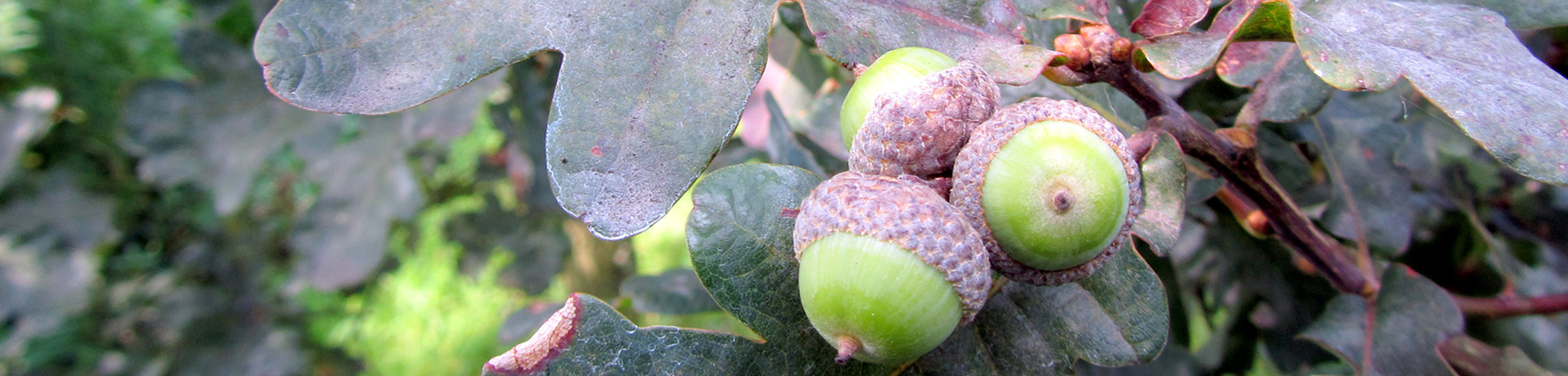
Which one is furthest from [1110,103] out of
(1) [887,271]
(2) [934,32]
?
(1) [887,271]

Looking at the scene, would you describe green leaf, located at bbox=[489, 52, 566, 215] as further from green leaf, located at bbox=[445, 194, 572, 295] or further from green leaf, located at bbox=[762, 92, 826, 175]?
green leaf, located at bbox=[762, 92, 826, 175]

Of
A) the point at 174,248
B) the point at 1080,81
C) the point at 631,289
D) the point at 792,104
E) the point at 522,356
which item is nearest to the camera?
the point at 522,356

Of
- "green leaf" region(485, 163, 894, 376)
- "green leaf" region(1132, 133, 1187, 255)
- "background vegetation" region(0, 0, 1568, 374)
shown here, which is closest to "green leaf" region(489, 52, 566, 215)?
"background vegetation" region(0, 0, 1568, 374)

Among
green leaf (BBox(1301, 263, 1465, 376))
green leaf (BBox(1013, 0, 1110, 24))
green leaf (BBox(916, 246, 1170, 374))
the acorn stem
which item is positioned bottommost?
green leaf (BBox(1301, 263, 1465, 376))

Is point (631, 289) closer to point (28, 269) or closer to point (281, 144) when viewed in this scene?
point (281, 144)

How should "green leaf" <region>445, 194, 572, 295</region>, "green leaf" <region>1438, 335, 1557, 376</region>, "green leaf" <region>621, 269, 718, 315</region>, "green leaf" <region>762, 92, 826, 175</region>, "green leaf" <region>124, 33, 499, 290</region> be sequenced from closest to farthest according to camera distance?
"green leaf" <region>1438, 335, 1557, 376</region> → "green leaf" <region>762, 92, 826, 175</region> → "green leaf" <region>621, 269, 718, 315</region> → "green leaf" <region>124, 33, 499, 290</region> → "green leaf" <region>445, 194, 572, 295</region>

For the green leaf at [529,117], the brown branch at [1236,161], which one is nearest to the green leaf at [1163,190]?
the brown branch at [1236,161]

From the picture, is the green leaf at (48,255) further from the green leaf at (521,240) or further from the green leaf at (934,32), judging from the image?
the green leaf at (934,32)

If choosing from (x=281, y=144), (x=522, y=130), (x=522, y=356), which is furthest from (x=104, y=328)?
(x=522, y=356)

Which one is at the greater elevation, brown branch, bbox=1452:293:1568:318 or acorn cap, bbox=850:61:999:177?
acorn cap, bbox=850:61:999:177
